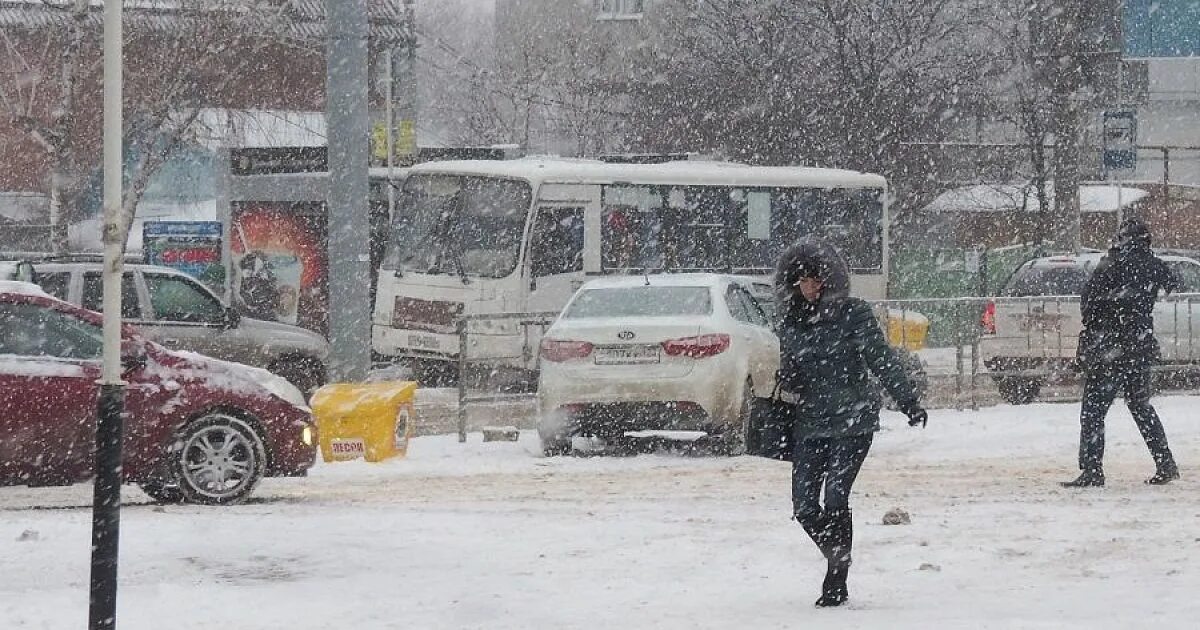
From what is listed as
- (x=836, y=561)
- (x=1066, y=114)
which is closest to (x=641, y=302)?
(x=836, y=561)

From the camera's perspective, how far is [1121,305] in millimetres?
13234

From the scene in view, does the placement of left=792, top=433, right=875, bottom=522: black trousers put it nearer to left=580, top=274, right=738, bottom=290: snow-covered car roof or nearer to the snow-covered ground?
the snow-covered ground

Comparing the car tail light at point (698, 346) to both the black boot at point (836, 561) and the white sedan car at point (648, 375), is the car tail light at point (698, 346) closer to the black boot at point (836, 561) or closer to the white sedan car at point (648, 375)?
the white sedan car at point (648, 375)

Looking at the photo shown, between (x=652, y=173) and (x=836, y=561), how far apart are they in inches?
743

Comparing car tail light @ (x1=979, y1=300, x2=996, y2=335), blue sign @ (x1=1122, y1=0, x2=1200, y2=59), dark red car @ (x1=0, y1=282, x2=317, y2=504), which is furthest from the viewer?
blue sign @ (x1=1122, y1=0, x2=1200, y2=59)

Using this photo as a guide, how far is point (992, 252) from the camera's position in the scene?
135 ft

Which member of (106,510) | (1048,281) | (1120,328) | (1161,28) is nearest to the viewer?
(106,510)

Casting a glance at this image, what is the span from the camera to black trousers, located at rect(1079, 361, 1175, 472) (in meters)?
13.3

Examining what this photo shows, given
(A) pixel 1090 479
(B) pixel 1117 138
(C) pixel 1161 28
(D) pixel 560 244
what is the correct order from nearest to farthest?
(A) pixel 1090 479 < (D) pixel 560 244 < (B) pixel 1117 138 < (C) pixel 1161 28

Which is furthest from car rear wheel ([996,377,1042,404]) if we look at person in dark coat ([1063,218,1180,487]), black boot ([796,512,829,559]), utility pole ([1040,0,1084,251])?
black boot ([796,512,829,559])

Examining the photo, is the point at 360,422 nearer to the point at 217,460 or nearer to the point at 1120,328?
the point at 217,460

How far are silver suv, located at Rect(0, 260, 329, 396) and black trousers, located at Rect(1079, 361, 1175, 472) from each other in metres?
9.11

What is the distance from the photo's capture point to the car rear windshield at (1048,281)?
22531 millimetres

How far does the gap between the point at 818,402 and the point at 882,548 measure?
2.06 m
